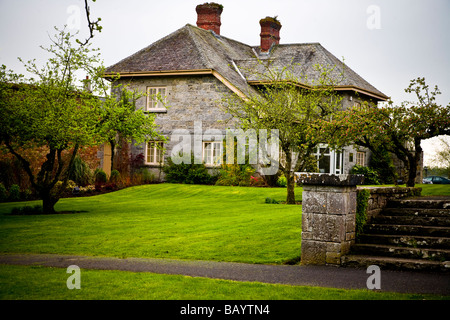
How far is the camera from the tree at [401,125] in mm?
13148

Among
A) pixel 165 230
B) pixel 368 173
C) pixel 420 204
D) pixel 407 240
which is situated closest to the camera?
pixel 407 240

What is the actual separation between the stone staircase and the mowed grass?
1355mm

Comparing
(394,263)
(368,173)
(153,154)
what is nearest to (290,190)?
(394,263)

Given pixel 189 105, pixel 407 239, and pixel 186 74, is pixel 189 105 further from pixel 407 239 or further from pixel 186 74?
pixel 407 239

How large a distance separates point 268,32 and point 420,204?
28.8 meters

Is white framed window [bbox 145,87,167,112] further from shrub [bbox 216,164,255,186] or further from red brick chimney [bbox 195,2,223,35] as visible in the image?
red brick chimney [bbox 195,2,223,35]

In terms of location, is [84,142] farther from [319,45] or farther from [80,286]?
[319,45]

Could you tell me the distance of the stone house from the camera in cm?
2869

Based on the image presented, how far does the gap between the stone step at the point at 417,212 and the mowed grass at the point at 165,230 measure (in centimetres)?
195

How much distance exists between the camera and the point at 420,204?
1045 cm

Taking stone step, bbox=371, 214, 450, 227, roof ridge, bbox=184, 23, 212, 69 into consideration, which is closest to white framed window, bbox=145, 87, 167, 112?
roof ridge, bbox=184, 23, 212, 69

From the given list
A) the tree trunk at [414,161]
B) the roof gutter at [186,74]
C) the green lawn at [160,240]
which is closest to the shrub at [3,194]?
the green lawn at [160,240]

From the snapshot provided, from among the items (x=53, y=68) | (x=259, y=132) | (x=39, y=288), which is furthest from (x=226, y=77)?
(x=39, y=288)

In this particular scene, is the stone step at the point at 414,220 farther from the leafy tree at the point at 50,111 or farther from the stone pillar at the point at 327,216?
the leafy tree at the point at 50,111
